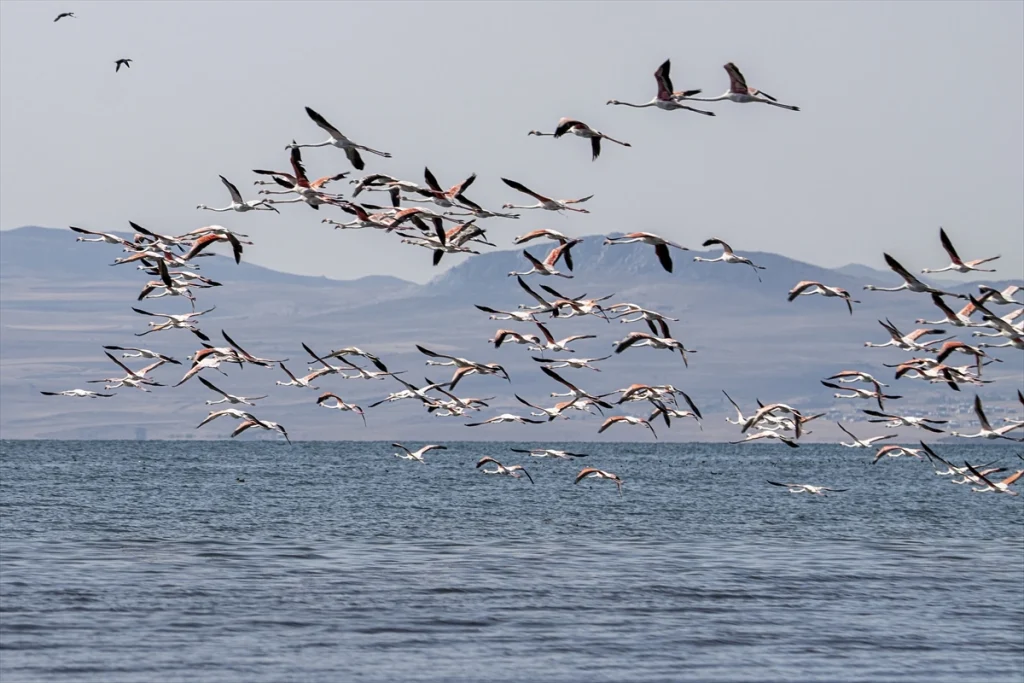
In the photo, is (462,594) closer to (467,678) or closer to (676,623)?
(676,623)

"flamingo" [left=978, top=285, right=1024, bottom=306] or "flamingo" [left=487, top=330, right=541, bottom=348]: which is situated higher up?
"flamingo" [left=978, top=285, right=1024, bottom=306]

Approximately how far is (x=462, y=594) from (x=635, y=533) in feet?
80.2

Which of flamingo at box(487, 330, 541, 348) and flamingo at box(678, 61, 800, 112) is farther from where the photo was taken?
flamingo at box(487, 330, 541, 348)

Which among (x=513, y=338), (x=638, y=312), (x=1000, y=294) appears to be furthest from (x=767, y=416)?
(x=1000, y=294)

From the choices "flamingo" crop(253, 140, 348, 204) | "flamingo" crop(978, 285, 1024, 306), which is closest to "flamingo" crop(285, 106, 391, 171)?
"flamingo" crop(253, 140, 348, 204)

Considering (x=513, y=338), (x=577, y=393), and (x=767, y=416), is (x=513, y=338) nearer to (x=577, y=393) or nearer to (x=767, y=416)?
(x=577, y=393)

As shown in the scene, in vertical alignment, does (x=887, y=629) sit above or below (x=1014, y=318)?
Answer: below

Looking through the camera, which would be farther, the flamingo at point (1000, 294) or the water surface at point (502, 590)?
the water surface at point (502, 590)

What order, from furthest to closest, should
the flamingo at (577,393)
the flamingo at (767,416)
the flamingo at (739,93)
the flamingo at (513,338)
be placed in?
the flamingo at (767,416) → the flamingo at (577,393) → the flamingo at (513,338) → the flamingo at (739,93)

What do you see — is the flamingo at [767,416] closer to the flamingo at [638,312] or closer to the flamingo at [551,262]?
the flamingo at [638,312]

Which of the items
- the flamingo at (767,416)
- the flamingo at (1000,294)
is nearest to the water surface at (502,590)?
the flamingo at (767,416)

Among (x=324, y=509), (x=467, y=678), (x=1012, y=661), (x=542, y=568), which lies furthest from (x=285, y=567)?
(x=324, y=509)

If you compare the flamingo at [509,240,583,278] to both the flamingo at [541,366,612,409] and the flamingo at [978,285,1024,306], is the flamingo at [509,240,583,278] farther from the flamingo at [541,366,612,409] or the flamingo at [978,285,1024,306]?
the flamingo at [978,285,1024,306]

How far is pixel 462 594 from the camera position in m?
44.8
